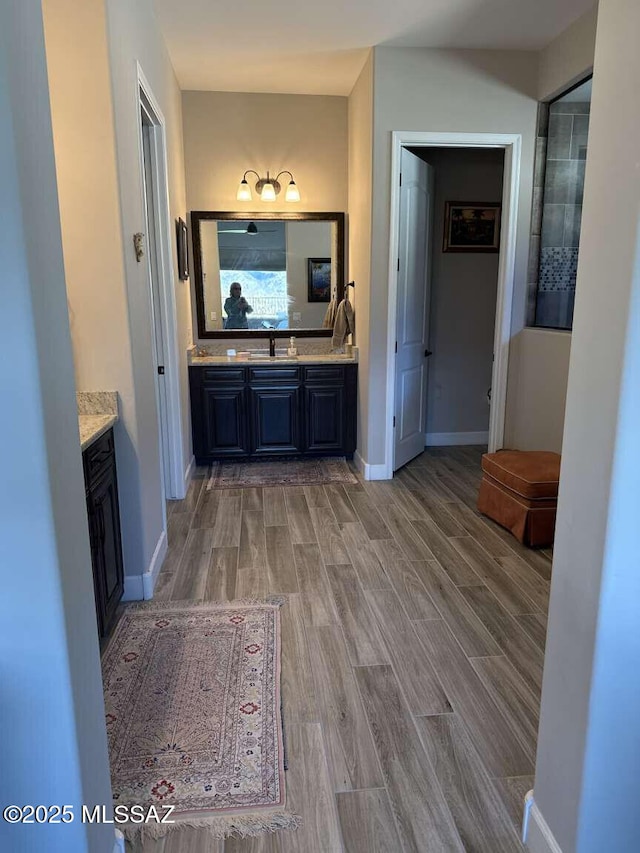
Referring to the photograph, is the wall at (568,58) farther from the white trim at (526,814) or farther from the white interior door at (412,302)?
the white trim at (526,814)

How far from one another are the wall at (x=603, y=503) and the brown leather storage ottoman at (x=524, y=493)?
73.3 inches

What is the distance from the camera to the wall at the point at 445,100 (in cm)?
365

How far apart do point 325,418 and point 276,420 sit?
39 centimetres

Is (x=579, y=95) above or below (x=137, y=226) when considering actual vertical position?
above

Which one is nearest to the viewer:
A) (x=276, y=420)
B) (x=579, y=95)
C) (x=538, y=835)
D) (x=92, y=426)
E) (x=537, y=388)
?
(x=538, y=835)

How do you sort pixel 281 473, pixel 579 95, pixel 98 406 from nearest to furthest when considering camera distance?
pixel 98 406 < pixel 579 95 < pixel 281 473

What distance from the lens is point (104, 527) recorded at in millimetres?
2152

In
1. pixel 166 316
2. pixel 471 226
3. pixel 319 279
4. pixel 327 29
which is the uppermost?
pixel 327 29

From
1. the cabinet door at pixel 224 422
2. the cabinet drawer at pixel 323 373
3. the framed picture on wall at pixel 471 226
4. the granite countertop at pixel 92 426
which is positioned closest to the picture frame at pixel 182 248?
the cabinet door at pixel 224 422

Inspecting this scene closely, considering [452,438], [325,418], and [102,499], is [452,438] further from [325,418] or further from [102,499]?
[102,499]

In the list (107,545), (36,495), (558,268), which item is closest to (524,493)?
(558,268)

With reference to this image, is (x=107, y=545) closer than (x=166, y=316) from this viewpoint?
Yes

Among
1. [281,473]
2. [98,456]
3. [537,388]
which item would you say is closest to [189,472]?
[281,473]

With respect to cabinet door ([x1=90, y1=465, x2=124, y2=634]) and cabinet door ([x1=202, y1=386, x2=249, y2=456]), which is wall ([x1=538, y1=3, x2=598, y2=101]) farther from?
cabinet door ([x1=90, y1=465, x2=124, y2=634])
